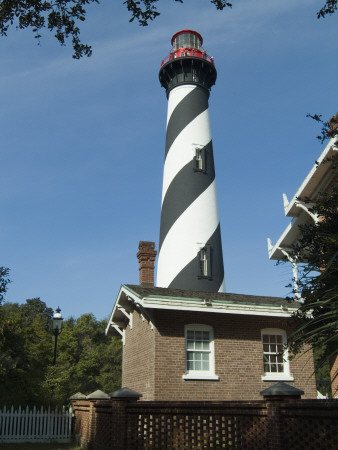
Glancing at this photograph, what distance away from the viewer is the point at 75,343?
1532 inches

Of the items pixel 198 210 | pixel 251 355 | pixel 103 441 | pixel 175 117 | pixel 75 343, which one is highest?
pixel 175 117

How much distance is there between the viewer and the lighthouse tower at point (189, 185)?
2184cm

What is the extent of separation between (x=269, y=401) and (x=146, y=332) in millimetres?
7410

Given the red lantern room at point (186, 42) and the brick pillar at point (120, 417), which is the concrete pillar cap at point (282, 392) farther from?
the red lantern room at point (186, 42)

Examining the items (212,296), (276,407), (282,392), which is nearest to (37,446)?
(212,296)

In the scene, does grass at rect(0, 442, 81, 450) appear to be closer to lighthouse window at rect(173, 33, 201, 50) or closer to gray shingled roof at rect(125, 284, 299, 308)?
gray shingled roof at rect(125, 284, 299, 308)

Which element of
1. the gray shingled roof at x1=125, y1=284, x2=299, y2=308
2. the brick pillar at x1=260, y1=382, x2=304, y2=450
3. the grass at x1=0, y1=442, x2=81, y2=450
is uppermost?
the gray shingled roof at x1=125, y1=284, x2=299, y2=308

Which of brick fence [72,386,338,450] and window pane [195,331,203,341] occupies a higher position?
window pane [195,331,203,341]

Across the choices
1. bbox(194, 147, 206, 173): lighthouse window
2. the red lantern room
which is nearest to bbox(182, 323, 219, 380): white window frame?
bbox(194, 147, 206, 173): lighthouse window

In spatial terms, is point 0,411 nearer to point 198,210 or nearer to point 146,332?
point 146,332

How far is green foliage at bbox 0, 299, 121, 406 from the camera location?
18.4 meters

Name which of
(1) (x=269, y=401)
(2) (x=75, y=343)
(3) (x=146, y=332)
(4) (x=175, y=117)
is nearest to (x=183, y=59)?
(4) (x=175, y=117)

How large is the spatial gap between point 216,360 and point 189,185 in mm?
10437

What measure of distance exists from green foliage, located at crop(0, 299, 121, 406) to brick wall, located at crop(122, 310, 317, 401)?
17.3 ft
